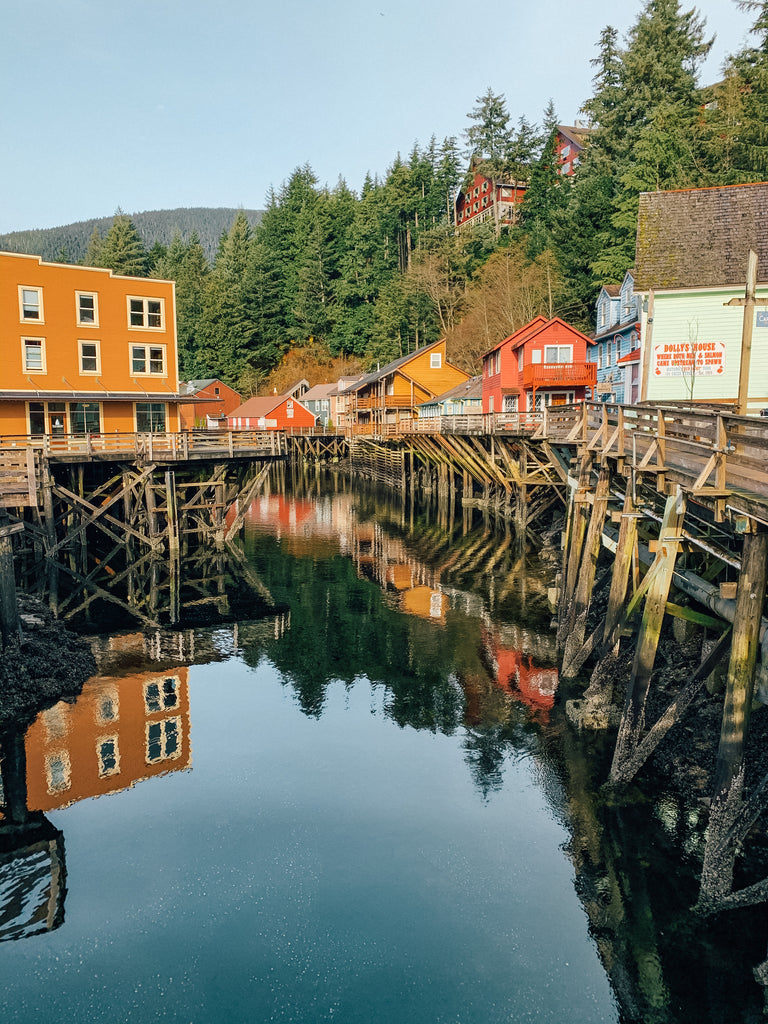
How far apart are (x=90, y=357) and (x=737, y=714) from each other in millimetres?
30325

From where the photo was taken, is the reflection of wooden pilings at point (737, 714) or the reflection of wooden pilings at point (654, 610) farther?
the reflection of wooden pilings at point (654, 610)

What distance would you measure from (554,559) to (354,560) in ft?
27.2

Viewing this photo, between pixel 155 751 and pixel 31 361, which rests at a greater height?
pixel 31 361

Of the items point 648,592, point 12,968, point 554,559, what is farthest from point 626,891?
point 554,559

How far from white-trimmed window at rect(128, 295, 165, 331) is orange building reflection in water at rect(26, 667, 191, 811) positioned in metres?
21.4

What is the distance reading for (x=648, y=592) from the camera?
419 inches

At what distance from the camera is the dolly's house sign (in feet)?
82.2

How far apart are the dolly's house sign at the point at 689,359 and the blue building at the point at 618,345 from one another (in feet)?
11.0

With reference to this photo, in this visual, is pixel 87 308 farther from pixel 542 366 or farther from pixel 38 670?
pixel 542 366

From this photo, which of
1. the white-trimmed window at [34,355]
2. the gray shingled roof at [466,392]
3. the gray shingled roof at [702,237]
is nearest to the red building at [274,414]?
the gray shingled roof at [466,392]

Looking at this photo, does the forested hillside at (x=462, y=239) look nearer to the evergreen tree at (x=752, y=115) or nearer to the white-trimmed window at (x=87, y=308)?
the evergreen tree at (x=752, y=115)

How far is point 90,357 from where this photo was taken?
3212cm

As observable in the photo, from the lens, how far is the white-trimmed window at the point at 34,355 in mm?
30578

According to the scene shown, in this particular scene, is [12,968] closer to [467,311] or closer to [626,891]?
[626,891]
